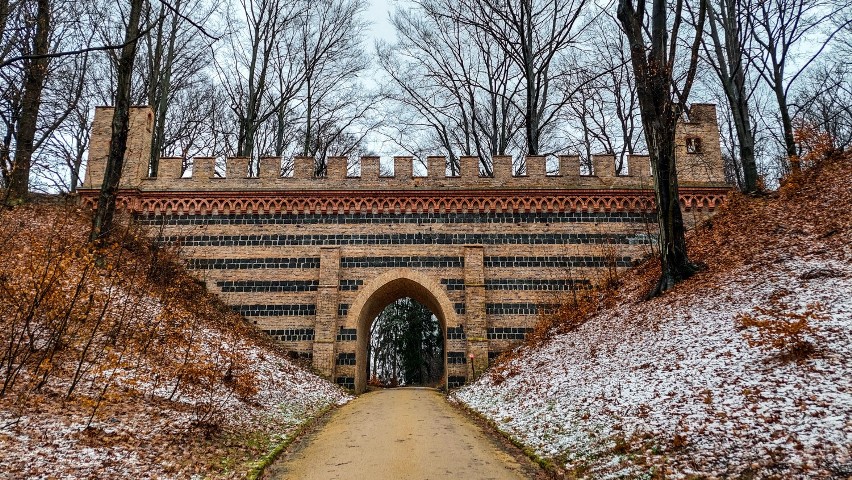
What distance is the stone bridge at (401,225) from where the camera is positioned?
15.2m

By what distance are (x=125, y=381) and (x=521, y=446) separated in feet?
18.9

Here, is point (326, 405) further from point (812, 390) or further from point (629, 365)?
point (812, 390)

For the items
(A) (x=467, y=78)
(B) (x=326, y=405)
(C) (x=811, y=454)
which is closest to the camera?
(C) (x=811, y=454)

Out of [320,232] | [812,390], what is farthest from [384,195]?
[812,390]

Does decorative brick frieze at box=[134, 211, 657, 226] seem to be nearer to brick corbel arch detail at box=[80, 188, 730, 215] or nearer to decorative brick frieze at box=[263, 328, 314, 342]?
brick corbel arch detail at box=[80, 188, 730, 215]

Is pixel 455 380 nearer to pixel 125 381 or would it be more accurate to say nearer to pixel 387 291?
pixel 387 291

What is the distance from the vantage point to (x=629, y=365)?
8023 mm

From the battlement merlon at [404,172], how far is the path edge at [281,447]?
304 inches

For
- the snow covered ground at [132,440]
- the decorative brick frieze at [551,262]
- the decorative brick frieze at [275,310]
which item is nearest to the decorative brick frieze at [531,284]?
the decorative brick frieze at [551,262]

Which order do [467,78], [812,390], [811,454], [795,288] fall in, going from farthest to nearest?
[467,78]
[795,288]
[812,390]
[811,454]

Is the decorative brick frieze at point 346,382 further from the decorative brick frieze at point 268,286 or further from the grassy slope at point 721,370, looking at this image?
the grassy slope at point 721,370

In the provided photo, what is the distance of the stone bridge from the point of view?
50.0ft

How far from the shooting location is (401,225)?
1580 centimetres

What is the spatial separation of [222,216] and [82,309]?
7148 mm
